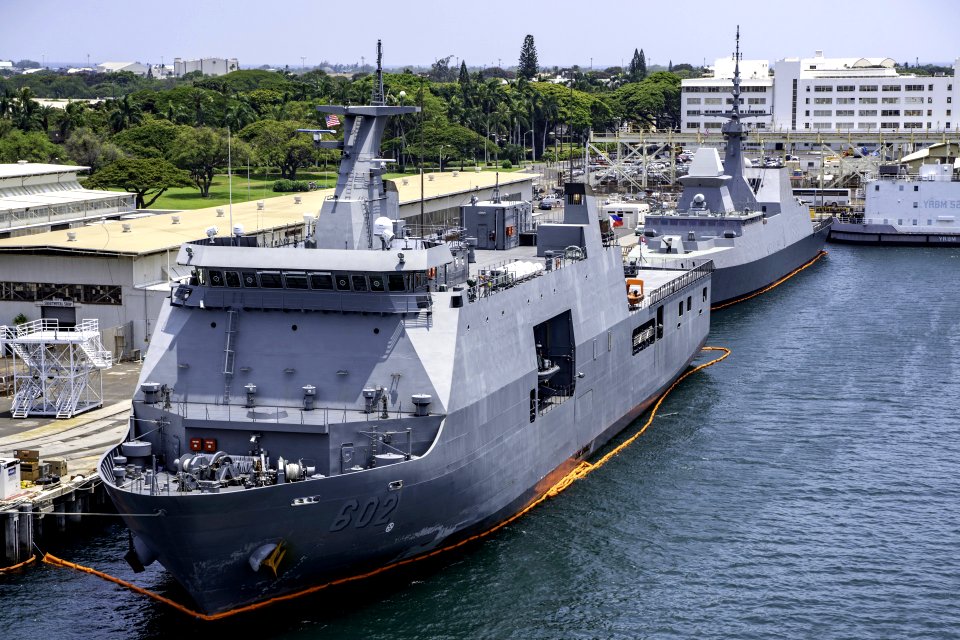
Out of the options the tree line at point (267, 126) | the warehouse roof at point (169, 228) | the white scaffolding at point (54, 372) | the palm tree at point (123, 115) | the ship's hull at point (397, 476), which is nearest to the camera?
the ship's hull at point (397, 476)

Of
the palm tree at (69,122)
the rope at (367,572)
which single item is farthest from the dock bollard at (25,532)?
the palm tree at (69,122)

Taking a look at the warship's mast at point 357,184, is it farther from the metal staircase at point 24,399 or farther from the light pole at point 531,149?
the light pole at point 531,149

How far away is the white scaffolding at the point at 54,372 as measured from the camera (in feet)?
126

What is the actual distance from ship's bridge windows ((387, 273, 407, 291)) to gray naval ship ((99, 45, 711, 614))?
3 cm

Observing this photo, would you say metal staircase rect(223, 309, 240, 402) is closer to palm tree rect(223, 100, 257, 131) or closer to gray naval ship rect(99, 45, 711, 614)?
gray naval ship rect(99, 45, 711, 614)

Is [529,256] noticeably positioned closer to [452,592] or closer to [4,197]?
[452,592]

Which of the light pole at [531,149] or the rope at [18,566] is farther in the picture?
the light pole at [531,149]

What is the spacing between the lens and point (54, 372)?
3888cm

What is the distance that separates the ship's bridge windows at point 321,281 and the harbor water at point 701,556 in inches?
270

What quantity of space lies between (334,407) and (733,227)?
156ft

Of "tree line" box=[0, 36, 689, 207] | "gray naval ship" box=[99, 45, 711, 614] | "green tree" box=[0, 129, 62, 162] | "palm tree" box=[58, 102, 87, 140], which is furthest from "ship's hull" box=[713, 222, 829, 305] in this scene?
"palm tree" box=[58, 102, 87, 140]

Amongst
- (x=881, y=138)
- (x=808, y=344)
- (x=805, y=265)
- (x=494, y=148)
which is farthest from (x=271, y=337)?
(x=881, y=138)

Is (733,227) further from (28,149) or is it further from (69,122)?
(69,122)

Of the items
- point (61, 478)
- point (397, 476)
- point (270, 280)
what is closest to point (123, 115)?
point (61, 478)
